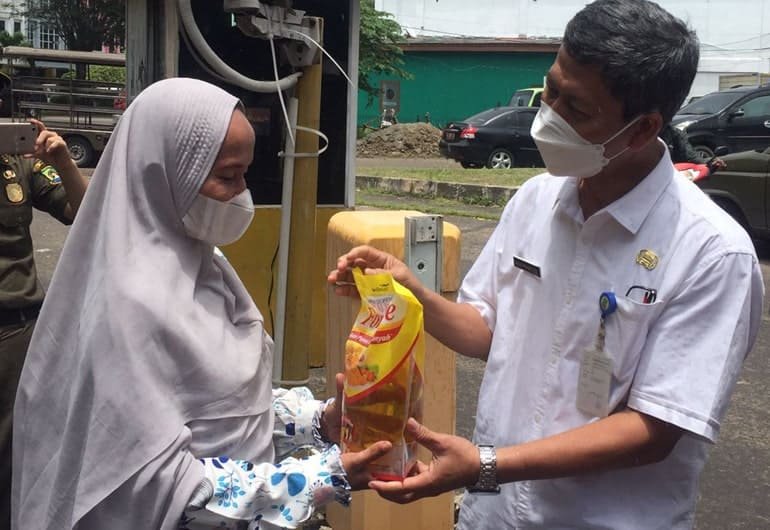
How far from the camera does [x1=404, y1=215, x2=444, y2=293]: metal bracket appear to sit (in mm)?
3021

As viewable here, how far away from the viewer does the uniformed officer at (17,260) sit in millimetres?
3316

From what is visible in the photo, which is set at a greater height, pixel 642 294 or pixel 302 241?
pixel 642 294

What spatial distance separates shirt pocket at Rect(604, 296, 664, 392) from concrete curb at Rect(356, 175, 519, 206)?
34.5ft

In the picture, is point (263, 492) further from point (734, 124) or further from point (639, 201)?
point (734, 124)

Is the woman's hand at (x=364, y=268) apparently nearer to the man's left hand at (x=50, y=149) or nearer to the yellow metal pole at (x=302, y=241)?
the man's left hand at (x=50, y=149)

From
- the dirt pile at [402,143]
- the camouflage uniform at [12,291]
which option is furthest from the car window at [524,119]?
the camouflage uniform at [12,291]

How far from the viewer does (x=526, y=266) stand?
84.4 inches

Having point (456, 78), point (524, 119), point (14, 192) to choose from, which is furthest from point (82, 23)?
point (14, 192)

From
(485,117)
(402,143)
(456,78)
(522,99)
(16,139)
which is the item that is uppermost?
(16,139)

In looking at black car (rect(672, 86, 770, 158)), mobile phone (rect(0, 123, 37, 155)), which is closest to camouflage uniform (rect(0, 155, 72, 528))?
mobile phone (rect(0, 123, 37, 155))

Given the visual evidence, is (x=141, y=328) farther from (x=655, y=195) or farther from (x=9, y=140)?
(x=9, y=140)

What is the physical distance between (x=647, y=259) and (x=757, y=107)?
47.5 feet

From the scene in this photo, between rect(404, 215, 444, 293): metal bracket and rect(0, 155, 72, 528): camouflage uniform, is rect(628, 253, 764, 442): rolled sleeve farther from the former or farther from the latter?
rect(0, 155, 72, 528): camouflage uniform

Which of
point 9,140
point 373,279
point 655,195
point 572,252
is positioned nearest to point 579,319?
point 572,252
